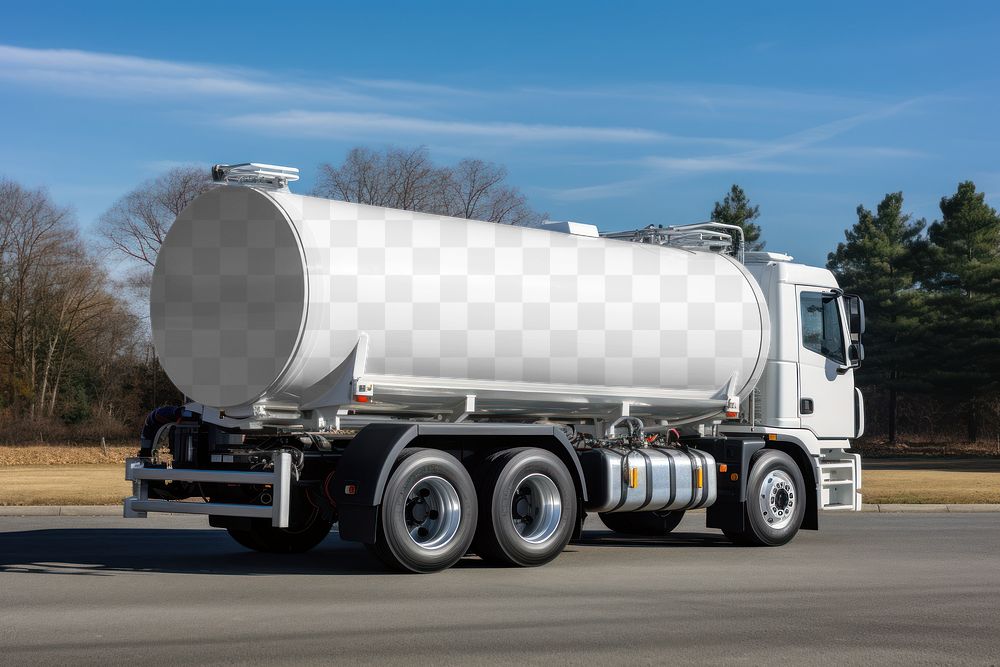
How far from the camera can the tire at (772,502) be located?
1432 cm

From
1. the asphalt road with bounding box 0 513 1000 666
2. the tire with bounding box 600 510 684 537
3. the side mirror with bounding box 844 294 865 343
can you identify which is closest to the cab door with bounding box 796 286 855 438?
the side mirror with bounding box 844 294 865 343

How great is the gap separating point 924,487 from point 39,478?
20.6 metres

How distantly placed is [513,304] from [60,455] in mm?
34063

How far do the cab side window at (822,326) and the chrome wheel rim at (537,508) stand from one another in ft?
15.9

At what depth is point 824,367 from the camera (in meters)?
15.8

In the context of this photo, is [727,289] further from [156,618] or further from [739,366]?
[156,618]

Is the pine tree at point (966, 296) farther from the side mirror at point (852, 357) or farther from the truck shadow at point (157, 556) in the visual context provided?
the truck shadow at point (157, 556)

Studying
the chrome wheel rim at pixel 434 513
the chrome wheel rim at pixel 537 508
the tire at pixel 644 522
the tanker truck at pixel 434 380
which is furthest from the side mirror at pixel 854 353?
the chrome wheel rim at pixel 434 513

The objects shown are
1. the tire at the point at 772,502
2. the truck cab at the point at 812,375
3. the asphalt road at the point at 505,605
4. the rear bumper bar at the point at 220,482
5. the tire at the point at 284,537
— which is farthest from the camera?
the truck cab at the point at 812,375

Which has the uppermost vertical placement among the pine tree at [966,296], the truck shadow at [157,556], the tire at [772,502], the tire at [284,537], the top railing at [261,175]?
the pine tree at [966,296]

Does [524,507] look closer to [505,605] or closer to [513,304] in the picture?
[513,304]

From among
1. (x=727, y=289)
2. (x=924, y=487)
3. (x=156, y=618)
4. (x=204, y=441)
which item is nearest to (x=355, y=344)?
(x=204, y=441)

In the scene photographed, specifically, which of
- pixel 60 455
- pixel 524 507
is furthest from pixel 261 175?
pixel 60 455

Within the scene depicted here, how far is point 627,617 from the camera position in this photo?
29.0 feet
